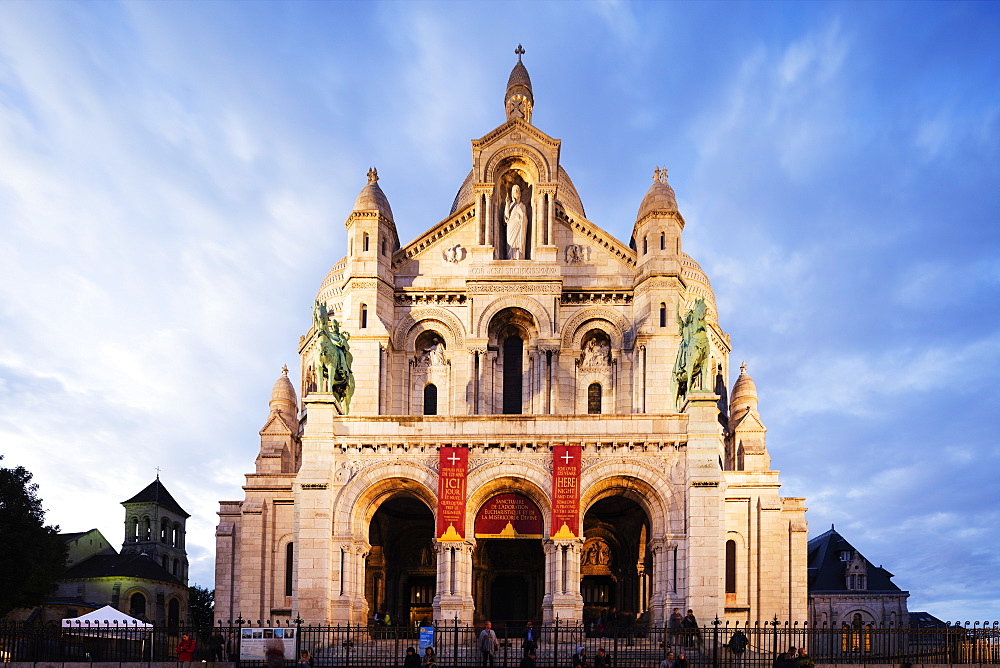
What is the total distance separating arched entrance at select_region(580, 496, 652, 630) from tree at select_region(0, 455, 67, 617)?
28.9 metres

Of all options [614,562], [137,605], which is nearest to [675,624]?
[614,562]

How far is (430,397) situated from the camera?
47969 mm

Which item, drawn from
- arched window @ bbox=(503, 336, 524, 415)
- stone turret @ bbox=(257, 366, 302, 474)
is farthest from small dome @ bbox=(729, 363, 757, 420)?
stone turret @ bbox=(257, 366, 302, 474)

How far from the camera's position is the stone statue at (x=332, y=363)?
131 feet

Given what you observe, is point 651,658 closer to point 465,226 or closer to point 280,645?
point 280,645

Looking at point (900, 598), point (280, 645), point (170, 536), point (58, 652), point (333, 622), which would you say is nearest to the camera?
point (280, 645)

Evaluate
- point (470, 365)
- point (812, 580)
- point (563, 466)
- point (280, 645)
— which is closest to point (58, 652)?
point (280, 645)

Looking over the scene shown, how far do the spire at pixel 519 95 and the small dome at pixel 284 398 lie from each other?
1912 centimetres

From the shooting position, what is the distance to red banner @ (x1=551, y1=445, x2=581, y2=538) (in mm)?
37219

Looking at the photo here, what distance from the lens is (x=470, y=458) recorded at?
125 ft

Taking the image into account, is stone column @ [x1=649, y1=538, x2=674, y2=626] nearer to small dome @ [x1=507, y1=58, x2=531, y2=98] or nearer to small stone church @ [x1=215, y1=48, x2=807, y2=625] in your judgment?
small stone church @ [x1=215, y1=48, x2=807, y2=625]

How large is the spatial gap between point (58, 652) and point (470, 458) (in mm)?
14612

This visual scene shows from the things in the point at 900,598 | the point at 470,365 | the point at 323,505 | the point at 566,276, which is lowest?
the point at 900,598

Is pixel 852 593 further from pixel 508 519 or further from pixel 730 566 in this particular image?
pixel 508 519
